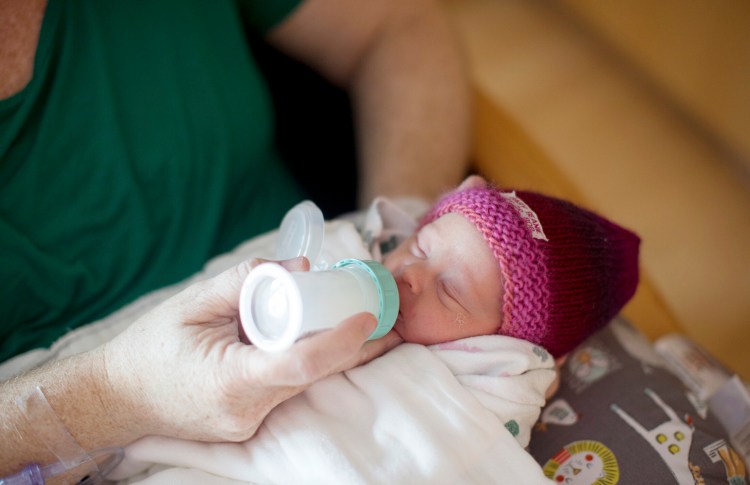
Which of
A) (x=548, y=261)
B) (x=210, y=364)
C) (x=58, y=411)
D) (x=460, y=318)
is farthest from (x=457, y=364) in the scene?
(x=58, y=411)

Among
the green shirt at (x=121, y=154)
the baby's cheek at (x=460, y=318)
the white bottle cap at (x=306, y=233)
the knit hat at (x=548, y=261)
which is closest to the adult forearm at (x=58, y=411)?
the green shirt at (x=121, y=154)

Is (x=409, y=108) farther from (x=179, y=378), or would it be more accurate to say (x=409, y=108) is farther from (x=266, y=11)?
(x=179, y=378)

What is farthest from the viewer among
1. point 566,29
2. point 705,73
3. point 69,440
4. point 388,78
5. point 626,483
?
point 566,29

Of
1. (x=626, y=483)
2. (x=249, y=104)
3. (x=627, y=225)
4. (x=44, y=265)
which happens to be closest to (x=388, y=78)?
(x=249, y=104)

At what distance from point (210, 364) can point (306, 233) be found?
0.30m

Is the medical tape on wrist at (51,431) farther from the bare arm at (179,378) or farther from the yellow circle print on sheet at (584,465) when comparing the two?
the yellow circle print on sheet at (584,465)

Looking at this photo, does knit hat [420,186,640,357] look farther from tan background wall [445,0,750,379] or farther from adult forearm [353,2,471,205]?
tan background wall [445,0,750,379]

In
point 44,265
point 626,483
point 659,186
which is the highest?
point 659,186

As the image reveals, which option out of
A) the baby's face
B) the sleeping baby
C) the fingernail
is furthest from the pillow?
the fingernail

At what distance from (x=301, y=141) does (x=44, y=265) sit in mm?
756

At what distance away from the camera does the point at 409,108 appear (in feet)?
5.34

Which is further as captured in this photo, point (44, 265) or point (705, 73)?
point (705, 73)

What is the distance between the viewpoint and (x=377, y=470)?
989 millimetres

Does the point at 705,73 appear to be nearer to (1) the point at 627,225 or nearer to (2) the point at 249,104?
(1) the point at 627,225
